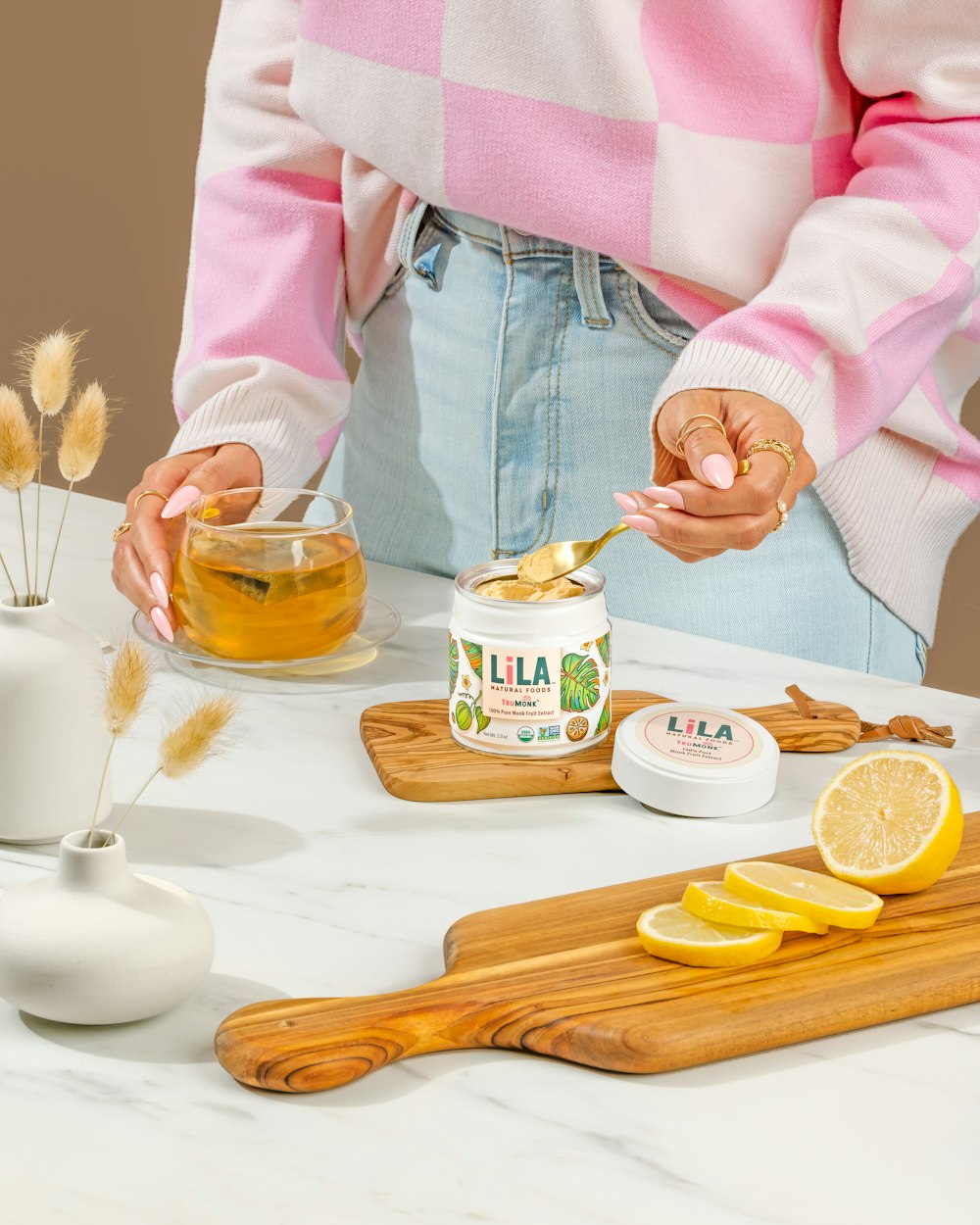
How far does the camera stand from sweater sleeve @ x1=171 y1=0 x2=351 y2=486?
1.24 meters

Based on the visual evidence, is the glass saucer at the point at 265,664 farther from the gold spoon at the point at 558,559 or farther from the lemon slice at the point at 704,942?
the lemon slice at the point at 704,942

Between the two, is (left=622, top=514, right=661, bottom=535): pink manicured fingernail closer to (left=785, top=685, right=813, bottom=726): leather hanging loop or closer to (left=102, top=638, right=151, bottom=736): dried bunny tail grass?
(left=785, top=685, right=813, bottom=726): leather hanging loop

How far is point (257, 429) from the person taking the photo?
3.96ft

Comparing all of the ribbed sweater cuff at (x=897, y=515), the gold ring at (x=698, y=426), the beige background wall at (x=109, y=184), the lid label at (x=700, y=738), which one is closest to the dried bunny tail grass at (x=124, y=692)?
the lid label at (x=700, y=738)

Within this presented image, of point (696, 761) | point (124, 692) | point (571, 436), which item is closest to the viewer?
point (124, 692)

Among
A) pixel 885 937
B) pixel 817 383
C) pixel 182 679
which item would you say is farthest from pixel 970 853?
pixel 182 679

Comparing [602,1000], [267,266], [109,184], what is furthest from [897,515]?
[109,184]

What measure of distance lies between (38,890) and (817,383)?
683 millimetres

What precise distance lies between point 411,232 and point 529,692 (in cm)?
50

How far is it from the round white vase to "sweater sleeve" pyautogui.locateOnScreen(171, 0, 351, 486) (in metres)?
0.63

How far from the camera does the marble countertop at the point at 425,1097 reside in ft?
1.81

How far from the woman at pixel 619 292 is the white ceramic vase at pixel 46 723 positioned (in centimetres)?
27

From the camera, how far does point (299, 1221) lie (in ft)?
1.76

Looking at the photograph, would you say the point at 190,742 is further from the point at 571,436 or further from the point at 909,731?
the point at 571,436
